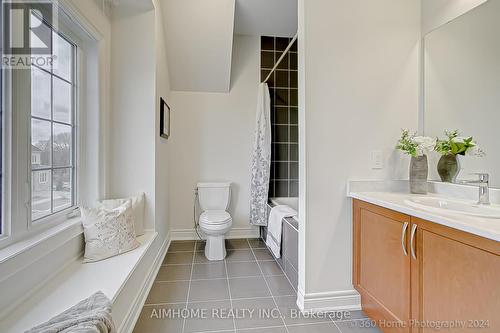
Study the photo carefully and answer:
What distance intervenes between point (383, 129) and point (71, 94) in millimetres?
2285

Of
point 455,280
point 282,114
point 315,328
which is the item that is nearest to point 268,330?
point 315,328

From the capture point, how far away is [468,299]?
102cm

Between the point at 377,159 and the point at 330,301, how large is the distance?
1.06 meters

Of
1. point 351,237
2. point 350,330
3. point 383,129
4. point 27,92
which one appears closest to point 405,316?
point 350,330

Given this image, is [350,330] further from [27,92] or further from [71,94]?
[71,94]

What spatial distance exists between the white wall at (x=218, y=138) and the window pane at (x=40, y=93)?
179 centimetres

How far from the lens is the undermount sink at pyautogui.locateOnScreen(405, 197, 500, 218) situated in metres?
1.26

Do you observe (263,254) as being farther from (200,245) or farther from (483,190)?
(483,190)

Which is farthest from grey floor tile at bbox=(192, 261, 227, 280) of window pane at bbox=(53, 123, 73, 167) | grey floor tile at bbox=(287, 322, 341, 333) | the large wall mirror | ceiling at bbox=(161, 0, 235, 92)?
ceiling at bbox=(161, 0, 235, 92)

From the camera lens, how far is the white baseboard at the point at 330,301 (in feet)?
6.00

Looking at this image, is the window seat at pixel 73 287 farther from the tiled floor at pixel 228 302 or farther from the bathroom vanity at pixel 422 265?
the bathroom vanity at pixel 422 265

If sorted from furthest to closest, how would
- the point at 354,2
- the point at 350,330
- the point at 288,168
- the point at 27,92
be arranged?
the point at 288,168, the point at 354,2, the point at 350,330, the point at 27,92

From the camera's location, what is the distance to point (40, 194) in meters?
1.54

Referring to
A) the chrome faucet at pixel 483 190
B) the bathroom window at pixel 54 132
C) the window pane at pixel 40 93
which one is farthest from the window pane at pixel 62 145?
the chrome faucet at pixel 483 190
